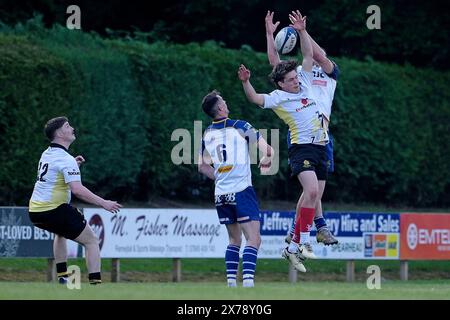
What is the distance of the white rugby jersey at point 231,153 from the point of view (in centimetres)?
1509

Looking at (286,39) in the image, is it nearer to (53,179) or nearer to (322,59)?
(322,59)

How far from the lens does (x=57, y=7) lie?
1164 inches

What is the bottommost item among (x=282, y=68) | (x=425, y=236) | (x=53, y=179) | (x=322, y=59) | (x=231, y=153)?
(x=425, y=236)

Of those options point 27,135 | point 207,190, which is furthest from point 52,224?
point 207,190

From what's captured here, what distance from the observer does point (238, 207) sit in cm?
1503

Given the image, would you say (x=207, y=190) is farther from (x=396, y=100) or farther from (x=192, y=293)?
(x=192, y=293)

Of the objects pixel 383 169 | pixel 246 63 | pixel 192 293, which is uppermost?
pixel 246 63

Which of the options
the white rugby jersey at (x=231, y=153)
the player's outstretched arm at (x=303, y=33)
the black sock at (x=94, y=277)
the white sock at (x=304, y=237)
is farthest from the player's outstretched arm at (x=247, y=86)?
the black sock at (x=94, y=277)

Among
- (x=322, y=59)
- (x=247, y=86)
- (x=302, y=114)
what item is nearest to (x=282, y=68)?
(x=302, y=114)

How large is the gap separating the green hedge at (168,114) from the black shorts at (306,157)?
8815mm

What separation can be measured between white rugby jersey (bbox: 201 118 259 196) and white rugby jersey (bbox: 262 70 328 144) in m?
0.93

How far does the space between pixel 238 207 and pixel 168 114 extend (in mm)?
11723

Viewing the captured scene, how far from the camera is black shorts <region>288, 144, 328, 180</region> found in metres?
16.1

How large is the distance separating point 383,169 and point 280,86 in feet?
48.6
